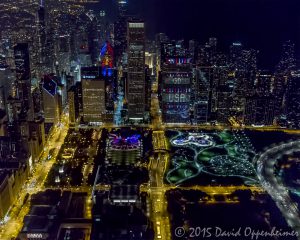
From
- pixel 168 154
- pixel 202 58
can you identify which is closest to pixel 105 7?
pixel 202 58

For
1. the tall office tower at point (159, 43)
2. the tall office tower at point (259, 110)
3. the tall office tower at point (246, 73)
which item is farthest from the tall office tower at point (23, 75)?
the tall office tower at point (246, 73)

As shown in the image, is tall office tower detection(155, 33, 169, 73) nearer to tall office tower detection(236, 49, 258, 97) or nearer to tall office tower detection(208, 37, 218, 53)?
tall office tower detection(208, 37, 218, 53)

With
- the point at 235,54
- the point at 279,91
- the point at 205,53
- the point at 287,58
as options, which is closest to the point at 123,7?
the point at 205,53

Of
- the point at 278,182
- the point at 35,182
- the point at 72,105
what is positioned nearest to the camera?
the point at 278,182

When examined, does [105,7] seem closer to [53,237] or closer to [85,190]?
[85,190]

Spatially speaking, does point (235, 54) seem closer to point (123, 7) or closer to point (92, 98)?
point (123, 7)
